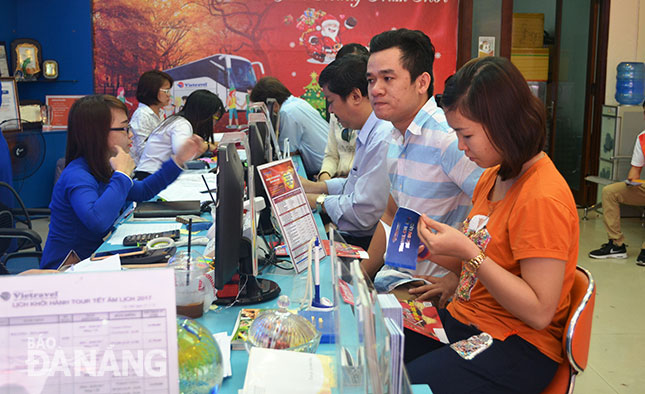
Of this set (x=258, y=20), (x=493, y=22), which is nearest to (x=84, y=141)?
(x=258, y=20)

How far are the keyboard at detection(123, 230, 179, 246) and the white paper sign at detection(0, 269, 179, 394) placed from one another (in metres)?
1.75

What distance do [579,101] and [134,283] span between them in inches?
309

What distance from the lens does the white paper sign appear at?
98cm

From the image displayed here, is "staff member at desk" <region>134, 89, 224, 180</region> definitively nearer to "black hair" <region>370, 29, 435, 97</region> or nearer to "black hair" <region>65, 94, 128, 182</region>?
"black hair" <region>65, 94, 128, 182</region>

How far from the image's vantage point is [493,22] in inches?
295

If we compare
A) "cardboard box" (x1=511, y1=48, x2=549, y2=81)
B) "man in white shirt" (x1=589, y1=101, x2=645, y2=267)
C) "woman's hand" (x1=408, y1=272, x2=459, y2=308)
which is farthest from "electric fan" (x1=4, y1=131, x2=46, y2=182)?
"cardboard box" (x1=511, y1=48, x2=549, y2=81)

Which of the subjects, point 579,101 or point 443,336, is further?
point 579,101

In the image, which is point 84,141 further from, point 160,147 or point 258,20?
point 258,20

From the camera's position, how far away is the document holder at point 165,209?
10.8ft

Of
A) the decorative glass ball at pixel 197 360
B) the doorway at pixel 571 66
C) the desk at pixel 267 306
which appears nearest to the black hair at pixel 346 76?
the desk at pixel 267 306

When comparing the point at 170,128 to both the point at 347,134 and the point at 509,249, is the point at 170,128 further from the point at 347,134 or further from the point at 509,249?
the point at 509,249

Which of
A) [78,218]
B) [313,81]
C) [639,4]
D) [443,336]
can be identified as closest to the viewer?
[443,336]

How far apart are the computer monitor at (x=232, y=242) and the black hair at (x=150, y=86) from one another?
13.5 ft


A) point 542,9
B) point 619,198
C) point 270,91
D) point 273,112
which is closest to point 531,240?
point 273,112
